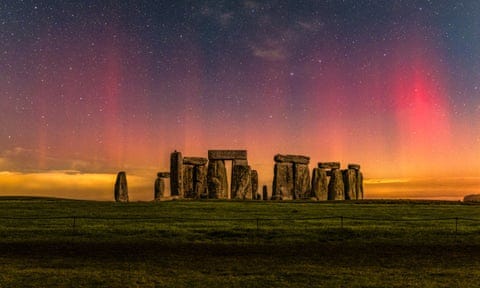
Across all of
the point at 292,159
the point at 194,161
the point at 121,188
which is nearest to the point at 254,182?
the point at 292,159

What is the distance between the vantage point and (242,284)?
12.4 m

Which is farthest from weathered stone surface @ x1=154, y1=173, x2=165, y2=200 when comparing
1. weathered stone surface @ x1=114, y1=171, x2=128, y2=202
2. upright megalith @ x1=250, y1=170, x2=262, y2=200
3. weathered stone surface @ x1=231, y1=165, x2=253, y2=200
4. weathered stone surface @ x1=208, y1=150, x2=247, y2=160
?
upright megalith @ x1=250, y1=170, x2=262, y2=200

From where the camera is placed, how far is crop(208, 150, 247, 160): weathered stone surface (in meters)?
41.8

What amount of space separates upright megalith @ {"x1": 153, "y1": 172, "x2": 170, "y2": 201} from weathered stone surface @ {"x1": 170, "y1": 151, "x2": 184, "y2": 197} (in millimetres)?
2373

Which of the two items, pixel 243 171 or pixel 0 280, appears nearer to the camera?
pixel 0 280

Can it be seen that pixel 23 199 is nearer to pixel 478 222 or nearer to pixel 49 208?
pixel 49 208

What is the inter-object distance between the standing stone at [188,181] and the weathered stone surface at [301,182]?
8255mm

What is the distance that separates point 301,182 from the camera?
143ft

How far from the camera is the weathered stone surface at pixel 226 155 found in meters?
41.8

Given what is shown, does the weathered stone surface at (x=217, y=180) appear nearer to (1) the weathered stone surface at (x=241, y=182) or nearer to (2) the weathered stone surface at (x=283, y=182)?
(1) the weathered stone surface at (x=241, y=182)

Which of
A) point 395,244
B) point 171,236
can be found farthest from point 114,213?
point 395,244

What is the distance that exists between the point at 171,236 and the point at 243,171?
20757 mm

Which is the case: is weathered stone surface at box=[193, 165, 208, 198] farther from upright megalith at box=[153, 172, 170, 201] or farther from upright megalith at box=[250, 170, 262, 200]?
upright megalith at box=[250, 170, 262, 200]

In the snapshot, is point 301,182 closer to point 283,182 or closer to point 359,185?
point 283,182
